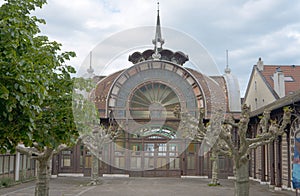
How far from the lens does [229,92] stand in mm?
30359

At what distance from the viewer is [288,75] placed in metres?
27.6

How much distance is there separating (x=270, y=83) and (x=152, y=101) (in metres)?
8.55

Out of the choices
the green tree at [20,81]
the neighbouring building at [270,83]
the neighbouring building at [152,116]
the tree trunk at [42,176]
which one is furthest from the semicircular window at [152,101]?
the green tree at [20,81]

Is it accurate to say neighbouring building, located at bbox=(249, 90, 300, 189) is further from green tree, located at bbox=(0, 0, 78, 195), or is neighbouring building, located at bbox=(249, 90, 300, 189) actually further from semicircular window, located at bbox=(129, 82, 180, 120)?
green tree, located at bbox=(0, 0, 78, 195)

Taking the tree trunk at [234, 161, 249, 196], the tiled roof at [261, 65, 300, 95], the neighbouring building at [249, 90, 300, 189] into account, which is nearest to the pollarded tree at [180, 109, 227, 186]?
the tree trunk at [234, 161, 249, 196]

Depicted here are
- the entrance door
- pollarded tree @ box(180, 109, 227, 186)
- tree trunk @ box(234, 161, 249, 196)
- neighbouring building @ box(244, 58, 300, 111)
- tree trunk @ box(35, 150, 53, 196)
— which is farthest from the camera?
the entrance door

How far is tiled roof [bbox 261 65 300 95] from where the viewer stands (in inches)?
1019

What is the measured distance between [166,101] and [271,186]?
10227 mm

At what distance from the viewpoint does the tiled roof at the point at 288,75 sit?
25891mm

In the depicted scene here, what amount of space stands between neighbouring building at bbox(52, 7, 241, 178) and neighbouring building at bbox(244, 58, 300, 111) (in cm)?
223

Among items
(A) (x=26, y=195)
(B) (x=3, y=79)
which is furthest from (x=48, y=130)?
(A) (x=26, y=195)

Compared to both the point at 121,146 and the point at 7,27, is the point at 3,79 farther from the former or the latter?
the point at 121,146

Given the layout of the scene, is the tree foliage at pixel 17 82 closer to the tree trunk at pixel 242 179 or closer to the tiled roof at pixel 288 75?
the tree trunk at pixel 242 179

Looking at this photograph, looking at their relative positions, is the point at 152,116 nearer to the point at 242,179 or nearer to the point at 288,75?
the point at 288,75
